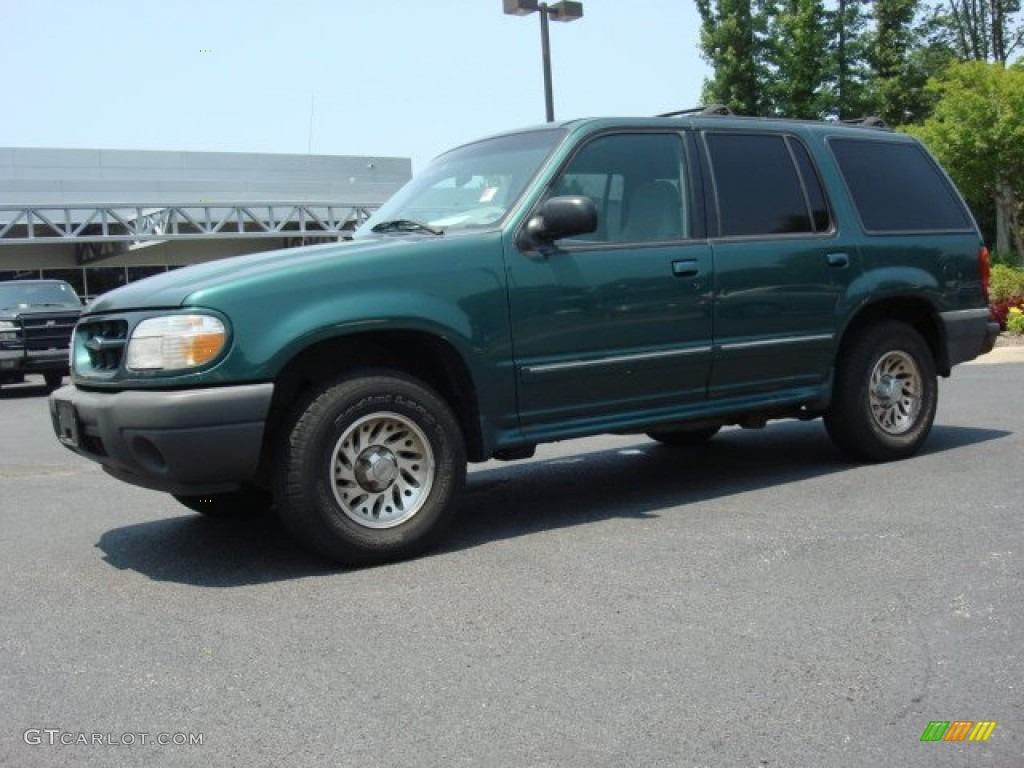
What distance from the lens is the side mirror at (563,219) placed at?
515 cm

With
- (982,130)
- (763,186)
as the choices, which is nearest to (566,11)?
(982,130)

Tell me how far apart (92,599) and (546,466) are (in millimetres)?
3616

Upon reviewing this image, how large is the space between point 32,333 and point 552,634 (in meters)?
15.4

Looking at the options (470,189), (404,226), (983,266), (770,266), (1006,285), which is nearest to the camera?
(404,226)

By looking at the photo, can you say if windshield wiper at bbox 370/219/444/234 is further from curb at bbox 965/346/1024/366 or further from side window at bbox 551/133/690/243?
curb at bbox 965/346/1024/366

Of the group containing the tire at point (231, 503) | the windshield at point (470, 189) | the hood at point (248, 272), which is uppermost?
the windshield at point (470, 189)

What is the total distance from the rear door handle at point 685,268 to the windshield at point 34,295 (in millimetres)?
14818

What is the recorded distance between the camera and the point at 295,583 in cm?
465

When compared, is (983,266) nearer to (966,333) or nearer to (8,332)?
(966,333)

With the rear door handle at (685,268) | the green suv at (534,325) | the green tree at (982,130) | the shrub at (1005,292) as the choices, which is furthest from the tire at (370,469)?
the green tree at (982,130)

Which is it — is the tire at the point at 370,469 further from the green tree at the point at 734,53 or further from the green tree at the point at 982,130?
the green tree at the point at 734,53

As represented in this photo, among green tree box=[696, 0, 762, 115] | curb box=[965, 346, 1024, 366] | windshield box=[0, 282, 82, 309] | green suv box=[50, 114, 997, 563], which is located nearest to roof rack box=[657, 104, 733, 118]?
green suv box=[50, 114, 997, 563]

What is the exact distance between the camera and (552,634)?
12.7 feet

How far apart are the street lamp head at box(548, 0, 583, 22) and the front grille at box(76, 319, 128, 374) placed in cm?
1380
